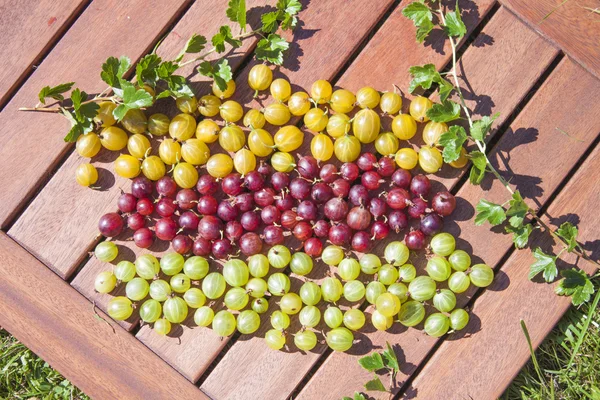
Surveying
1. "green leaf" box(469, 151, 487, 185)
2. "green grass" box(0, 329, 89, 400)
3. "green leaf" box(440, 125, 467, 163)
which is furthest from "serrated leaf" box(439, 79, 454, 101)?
"green grass" box(0, 329, 89, 400)

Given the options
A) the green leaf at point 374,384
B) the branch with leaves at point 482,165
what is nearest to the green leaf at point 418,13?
the branch with leaves at point 482,165

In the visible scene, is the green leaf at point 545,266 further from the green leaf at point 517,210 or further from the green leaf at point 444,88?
the green leaf at point 444,88

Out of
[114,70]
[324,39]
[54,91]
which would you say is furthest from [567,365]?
[54,91]

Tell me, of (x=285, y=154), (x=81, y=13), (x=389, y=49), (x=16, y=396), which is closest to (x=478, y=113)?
(x=389, y=49)

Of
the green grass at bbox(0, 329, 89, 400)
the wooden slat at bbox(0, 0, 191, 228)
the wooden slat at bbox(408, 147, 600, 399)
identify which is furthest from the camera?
the green grass at bbox(0, 329, 89, 400)

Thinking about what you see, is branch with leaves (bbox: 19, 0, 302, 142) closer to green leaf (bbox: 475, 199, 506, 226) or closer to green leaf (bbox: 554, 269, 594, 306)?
green leaf (bbox: 475, 199, 506, 226)

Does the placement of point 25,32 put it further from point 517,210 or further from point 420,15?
point 517,210
